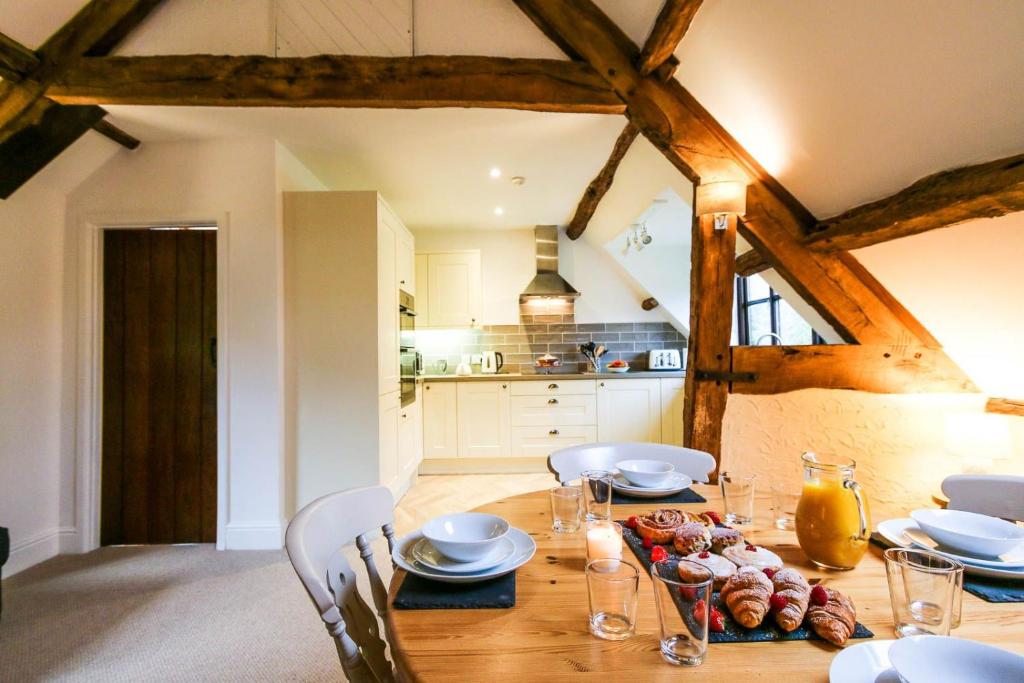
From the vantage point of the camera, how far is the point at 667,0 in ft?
6.48

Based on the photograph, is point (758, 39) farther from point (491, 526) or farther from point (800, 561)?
point (491, 526)

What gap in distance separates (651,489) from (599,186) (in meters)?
2.97

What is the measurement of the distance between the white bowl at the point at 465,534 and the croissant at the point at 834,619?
508 mm

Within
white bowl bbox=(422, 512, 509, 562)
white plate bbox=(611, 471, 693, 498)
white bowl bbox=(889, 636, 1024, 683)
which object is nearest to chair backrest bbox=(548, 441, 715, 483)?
white plate bbox=(611, 471, 693, 498)

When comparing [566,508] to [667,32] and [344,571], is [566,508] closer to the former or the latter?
[344,571]

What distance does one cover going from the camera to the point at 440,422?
4.40 meters

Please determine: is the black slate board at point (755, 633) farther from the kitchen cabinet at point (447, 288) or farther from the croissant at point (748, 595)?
the kitchen cabinet at point (447, 288)

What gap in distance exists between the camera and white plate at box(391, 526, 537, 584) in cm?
80

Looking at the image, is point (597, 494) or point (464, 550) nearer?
point (464, 550)

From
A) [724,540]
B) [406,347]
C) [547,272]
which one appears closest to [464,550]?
[724,540]

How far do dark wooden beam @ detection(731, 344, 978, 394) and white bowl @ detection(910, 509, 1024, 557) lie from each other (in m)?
1.56

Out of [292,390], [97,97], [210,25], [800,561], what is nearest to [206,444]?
[292,390]

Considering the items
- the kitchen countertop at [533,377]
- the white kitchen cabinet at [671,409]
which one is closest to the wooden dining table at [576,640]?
the kitchen countertop at [533,377]

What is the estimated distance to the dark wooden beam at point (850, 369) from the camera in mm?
2299
